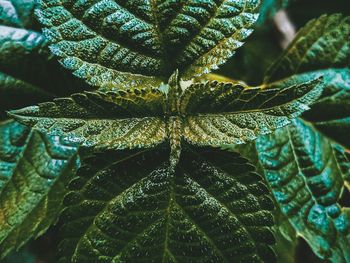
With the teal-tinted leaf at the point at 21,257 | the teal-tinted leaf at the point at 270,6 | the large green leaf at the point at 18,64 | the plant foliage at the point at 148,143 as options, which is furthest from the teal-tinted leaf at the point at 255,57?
the teal-tinted leaf at the point at 21,257

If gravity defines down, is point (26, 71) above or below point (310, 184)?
above

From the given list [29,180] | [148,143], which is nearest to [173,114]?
[148,143]

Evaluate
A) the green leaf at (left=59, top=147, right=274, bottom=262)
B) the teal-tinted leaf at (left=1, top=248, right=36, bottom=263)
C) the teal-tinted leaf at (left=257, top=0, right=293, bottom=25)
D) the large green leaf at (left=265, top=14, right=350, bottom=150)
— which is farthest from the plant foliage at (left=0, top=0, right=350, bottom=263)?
the teal-tinted leaf at (left=1, top=248, right=36, bottom=263)

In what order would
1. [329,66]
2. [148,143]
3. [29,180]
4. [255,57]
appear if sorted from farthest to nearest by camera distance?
[255,57] → [329,66] → [29,180] → [148,143]

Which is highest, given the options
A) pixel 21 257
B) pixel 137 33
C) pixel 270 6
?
pixel 270 6

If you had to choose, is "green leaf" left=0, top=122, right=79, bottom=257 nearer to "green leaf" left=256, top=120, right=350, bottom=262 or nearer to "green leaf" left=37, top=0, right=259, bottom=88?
"green leaf" left=37, top=0, right=259, bottom=88

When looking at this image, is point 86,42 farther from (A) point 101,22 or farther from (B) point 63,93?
(B) point 63,93

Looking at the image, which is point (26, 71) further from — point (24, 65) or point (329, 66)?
point (329, 66)
